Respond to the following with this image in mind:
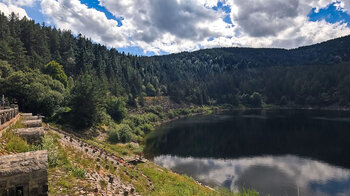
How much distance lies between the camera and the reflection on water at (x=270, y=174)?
37469 millimetres

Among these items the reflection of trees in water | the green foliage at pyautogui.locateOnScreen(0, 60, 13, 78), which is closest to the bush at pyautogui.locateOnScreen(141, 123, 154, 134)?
the reflection of trees in water

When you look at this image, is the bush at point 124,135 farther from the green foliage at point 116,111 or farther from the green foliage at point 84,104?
the green foliage at point 116,111

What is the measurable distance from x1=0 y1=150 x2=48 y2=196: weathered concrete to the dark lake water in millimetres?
34779

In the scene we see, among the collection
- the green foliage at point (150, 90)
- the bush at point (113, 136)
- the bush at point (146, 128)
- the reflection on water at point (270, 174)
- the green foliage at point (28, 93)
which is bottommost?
the reflection on water at point (270, 174)

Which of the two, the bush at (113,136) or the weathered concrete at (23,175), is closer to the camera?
the weathered concrete at (23,175)

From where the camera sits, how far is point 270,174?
43531mm

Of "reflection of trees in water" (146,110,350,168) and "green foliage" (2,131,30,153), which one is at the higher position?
"green foliage" (2,131,30,153)

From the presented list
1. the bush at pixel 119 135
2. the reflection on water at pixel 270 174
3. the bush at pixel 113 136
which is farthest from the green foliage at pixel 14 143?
the bush at pixel 119 135

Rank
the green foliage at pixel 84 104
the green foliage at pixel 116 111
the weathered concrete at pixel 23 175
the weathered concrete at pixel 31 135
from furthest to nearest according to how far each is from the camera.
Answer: the green foliage at pixel 116 111, the green foliage at pixel 84 104, the weathered concrete at pixel 31 135, the weathered concrete at pixel 23 175

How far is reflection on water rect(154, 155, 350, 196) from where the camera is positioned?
37.5 meters

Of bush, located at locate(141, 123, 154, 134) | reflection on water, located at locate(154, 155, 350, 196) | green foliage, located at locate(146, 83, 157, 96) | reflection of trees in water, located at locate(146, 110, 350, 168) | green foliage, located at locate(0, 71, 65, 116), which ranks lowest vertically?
reflection on water, located at locate(154, 155, 350, 196)

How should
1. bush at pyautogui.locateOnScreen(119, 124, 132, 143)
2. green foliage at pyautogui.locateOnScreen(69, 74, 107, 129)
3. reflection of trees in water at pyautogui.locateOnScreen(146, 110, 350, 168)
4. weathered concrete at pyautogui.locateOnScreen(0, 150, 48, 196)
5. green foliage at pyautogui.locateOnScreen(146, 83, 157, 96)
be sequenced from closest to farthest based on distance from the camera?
1. weathered concrete at pyautogui.locateOnScreen(0, 150, 48, 196)
2. green foliage at pyautogui.locateOnScreen(69, 74, 107, 129)
3. reflection of trees in water at pyautogui.locateOnScreen(146, 110, 350, 168)
4. bush at pyautogui.locateOnScreen(119, 124, 132, 143)
5. green foliage at pyautogui.locateOnScreen(146, 83, 157, 96)

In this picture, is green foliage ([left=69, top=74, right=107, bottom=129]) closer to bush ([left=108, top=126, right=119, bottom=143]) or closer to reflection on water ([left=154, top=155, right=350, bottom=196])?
bush ([left=108, top=126, right=119, bottom=143])

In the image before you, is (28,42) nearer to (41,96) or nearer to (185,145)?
(41,96)
